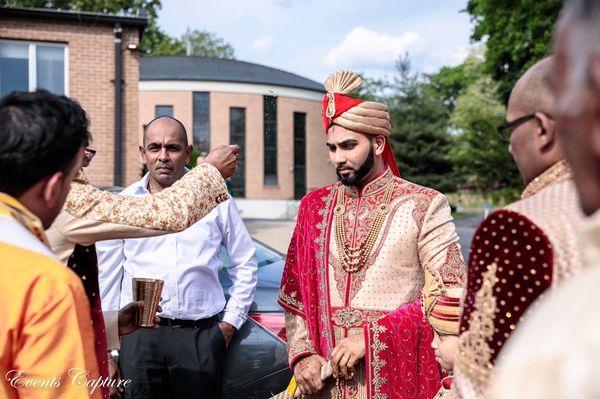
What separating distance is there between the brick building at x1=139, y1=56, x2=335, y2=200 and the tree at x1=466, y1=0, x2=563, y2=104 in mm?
17571

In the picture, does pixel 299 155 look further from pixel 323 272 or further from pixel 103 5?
pixel 323 272

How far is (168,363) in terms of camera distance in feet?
12.5

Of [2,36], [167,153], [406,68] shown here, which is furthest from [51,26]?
[406,68]

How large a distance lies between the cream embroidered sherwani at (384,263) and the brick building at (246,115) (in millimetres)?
34521

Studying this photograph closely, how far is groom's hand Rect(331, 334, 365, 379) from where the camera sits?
2.91m

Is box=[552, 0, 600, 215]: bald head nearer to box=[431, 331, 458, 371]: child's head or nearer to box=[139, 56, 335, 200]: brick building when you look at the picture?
box=[431, 331, 458, 371]: child's head

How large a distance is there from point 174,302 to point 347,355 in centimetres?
133

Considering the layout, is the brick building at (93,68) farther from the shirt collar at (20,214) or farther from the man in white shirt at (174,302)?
the shirt collar at (20,214)

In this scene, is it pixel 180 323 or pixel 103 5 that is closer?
pixel 180 323

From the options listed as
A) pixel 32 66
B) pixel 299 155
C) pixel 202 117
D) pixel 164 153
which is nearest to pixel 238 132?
pixel 202 117

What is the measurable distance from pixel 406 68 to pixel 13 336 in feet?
132

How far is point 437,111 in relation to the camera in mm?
38438

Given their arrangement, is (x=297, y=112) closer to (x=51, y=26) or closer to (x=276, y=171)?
(x=276, y=171)

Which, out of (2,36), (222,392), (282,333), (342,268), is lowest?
(222,392)
